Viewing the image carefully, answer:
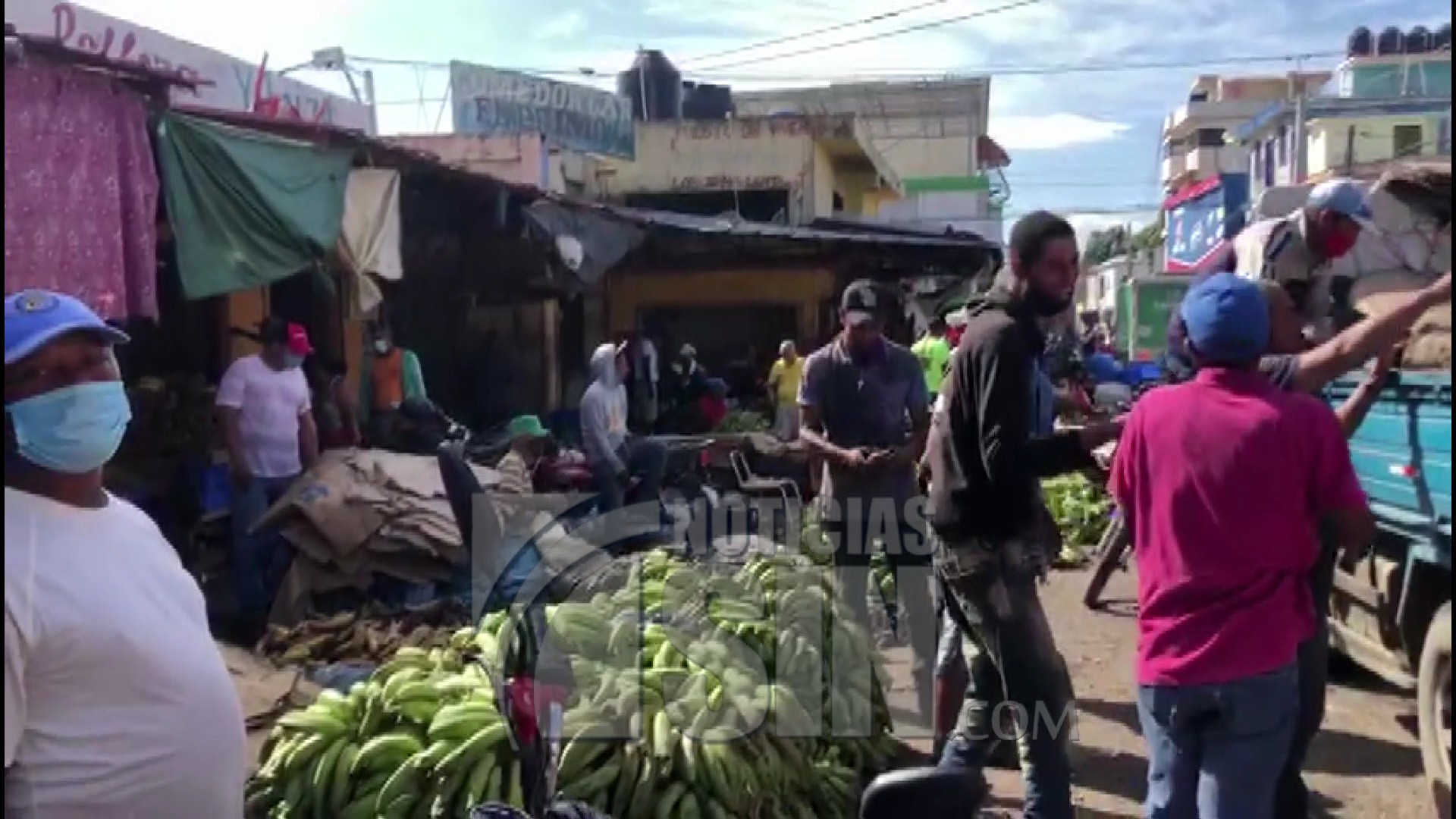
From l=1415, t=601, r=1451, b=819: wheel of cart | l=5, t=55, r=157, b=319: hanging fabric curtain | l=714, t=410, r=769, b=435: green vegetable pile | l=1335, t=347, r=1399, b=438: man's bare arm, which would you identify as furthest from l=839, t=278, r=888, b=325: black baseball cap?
l=714, t=410, r=769, b=435: green vegetable pile

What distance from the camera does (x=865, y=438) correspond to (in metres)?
5.89

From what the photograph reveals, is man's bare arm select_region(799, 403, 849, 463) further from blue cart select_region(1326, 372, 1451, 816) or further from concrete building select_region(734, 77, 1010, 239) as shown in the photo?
concrete building select_region(734, 77, 1010, 239)

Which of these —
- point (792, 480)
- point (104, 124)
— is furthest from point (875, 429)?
point (792, 480)

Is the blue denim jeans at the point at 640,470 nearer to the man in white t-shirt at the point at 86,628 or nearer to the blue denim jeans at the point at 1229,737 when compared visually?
the blue denim jeans at the point at 1229,737

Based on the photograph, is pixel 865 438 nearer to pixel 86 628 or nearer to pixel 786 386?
pixel 86 628

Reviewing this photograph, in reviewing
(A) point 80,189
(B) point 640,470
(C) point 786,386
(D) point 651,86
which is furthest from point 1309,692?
(D) point 651,86

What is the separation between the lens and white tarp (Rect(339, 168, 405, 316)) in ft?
27.1

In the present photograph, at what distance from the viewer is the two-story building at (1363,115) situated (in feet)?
82.5

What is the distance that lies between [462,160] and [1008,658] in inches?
603

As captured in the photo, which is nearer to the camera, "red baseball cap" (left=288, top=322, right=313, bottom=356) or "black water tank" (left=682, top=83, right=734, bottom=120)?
"red baseball cap" (left=288, top=322, right=313, bottom=356)

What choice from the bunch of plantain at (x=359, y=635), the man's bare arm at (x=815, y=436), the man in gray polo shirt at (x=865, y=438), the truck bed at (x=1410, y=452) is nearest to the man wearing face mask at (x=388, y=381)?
the bunch of plantain at (x=359, y=635)

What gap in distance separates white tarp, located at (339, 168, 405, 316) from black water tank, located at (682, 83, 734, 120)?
1746 centimetres

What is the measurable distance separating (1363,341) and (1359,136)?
88.2 ft

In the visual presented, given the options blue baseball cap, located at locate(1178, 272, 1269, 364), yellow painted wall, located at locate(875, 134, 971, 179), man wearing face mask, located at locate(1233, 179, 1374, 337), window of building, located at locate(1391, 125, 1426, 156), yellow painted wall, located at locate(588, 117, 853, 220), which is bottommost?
blue baseball cap, located at locate(1178, 272, 1269, 364)
